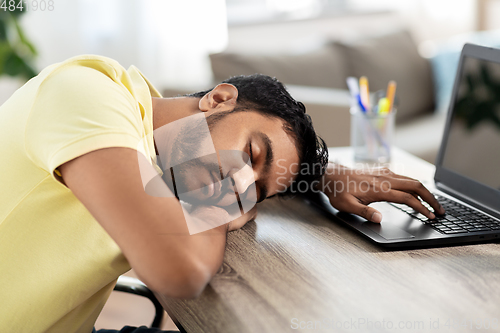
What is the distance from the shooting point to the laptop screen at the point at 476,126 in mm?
877

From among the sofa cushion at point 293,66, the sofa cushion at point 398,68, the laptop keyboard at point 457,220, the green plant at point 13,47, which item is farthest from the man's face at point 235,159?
the sofa cushion at point 398,68

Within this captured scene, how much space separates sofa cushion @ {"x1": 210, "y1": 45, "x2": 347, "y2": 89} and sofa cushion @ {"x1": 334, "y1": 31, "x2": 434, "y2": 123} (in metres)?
0.11

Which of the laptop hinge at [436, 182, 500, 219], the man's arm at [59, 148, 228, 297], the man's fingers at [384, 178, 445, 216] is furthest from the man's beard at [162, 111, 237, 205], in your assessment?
the laptop hinge at [436, 182, 500, 219]

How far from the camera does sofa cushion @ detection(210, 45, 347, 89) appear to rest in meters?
2.14

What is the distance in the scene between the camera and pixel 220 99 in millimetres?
893

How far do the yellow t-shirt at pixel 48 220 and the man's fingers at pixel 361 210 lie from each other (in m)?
0.39

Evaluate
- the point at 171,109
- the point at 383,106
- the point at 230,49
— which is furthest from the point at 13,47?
the point at 383,106

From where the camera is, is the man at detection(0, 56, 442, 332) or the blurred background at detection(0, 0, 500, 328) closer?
the man at detection(0, 56, 442, 332)

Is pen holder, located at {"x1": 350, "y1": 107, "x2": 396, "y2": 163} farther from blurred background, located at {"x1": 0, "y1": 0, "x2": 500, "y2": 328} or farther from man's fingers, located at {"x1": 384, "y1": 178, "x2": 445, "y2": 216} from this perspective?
blurred background, located at {"x1": 0, "y1": 0, "x2": 500, "y2": 328}

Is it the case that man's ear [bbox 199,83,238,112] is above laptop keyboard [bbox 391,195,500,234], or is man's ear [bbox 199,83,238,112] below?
above

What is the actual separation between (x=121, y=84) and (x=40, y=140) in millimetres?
172

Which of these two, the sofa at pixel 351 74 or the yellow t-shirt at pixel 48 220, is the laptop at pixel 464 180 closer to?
the yellow t-shirt at pixel 48 220

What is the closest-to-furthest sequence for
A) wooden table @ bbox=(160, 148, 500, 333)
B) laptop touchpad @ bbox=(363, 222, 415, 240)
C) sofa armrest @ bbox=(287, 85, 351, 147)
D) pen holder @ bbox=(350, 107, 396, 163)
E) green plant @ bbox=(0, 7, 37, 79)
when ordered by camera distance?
wooden table @ bbox=(160, 148, 500, 333), laptop touchpad @ bbox=(363, 222, 415, 240), pen holder @ bbox=(350, 107, 396, 163), sofa armrest @ bbox=(287, 85, 351, 147), green plant @ bbox=(0, 7, 37, 79)

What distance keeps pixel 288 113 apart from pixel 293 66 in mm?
1538
